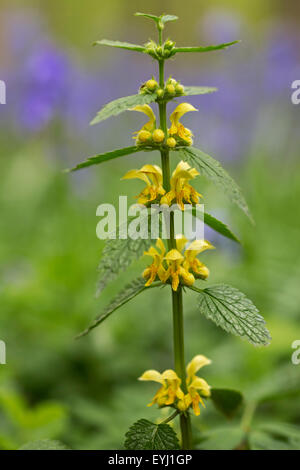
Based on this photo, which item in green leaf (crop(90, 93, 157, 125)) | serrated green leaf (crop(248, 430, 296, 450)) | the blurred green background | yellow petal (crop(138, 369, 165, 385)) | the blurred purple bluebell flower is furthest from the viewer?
the blurred purple bluebell flower

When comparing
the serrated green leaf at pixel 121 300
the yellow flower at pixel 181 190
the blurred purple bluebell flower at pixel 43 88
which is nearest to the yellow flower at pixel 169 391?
the serrated green leaf at pixel 121 300

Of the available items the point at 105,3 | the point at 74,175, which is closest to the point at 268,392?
the point at 74,175

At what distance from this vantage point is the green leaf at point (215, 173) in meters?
Answer: 0.69

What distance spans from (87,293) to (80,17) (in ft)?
14.2

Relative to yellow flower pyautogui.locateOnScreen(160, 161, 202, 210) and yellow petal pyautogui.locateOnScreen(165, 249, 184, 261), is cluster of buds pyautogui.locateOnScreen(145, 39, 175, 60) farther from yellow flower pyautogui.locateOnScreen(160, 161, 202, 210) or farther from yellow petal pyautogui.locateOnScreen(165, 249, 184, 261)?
yellow petal pyautogui.locateOnScreen(165, 249, 184, 261)

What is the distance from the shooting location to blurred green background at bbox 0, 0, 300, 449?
4.61ft

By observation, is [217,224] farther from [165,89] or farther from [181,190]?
[165,89]

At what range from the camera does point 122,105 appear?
0.70 meters

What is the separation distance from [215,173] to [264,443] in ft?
1.50

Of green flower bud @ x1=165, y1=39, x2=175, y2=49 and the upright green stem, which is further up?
green flower bud @ x1=165, y1=39, x2=175, y2=49

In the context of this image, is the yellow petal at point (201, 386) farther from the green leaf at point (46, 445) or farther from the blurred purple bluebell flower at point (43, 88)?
the blurred purple bluebell flower at point (43, 88)

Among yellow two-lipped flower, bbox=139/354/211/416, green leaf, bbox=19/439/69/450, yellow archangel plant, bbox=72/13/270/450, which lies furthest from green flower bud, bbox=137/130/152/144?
green leaf, bbox=19/439/69/450

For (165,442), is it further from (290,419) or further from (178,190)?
(290,419)

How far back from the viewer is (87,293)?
5.86 feet
